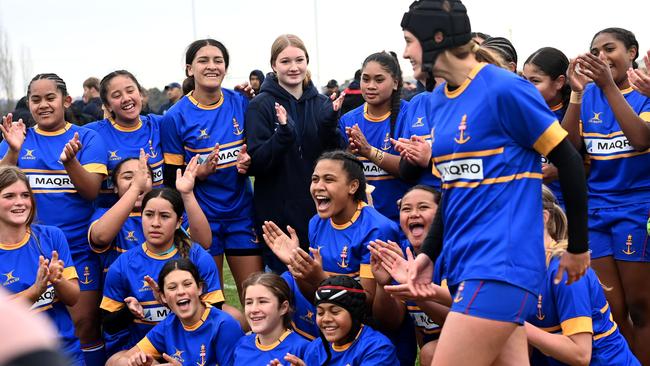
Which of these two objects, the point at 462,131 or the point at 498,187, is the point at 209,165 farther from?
the point at 498,187

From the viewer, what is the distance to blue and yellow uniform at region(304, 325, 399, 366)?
4586 millimetres

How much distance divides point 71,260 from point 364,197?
1.89 m

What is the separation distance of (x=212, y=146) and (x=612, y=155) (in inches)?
102

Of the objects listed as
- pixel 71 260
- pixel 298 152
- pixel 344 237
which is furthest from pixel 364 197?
pixel 71 260

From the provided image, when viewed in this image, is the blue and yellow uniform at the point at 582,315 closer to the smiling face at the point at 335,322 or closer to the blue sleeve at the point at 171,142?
the smiling face at the point at 335,322

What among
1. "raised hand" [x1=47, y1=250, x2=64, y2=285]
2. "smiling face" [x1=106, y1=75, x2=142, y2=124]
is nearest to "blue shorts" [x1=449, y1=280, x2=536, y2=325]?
"raised hand" [x1=47, y1=250, x2=64, y2=285]

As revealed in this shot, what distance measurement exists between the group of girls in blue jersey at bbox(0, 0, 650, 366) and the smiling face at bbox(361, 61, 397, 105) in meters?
0.01

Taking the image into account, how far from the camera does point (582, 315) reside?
4.00 metres

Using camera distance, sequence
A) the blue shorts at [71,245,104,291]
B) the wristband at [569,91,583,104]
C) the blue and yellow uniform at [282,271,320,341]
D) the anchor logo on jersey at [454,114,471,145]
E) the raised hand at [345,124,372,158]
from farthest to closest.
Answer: the blue shorts at [71,245,104,291]
the raised hand at [345,124,372,158]
the blue and yellow uniform at [282,271,320,341]
the wristband at [569,91,583,104]
the anchor logo on jersey at [454,114,471,145]

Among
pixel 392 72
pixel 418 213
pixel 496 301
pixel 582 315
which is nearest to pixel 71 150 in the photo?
pixel 392 72

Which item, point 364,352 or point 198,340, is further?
point 198,340

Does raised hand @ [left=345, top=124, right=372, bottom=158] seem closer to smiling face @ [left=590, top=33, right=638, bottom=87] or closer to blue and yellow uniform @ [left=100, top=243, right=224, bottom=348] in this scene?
blue and yellow uniform @ [left=100, top=243, right=224, bottom=348]

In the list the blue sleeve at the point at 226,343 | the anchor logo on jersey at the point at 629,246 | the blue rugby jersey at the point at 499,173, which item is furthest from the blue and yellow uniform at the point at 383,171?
the blue rugby jersey at the point at 499,173

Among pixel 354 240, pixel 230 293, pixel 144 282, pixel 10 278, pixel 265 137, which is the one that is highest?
pixel 265 137
